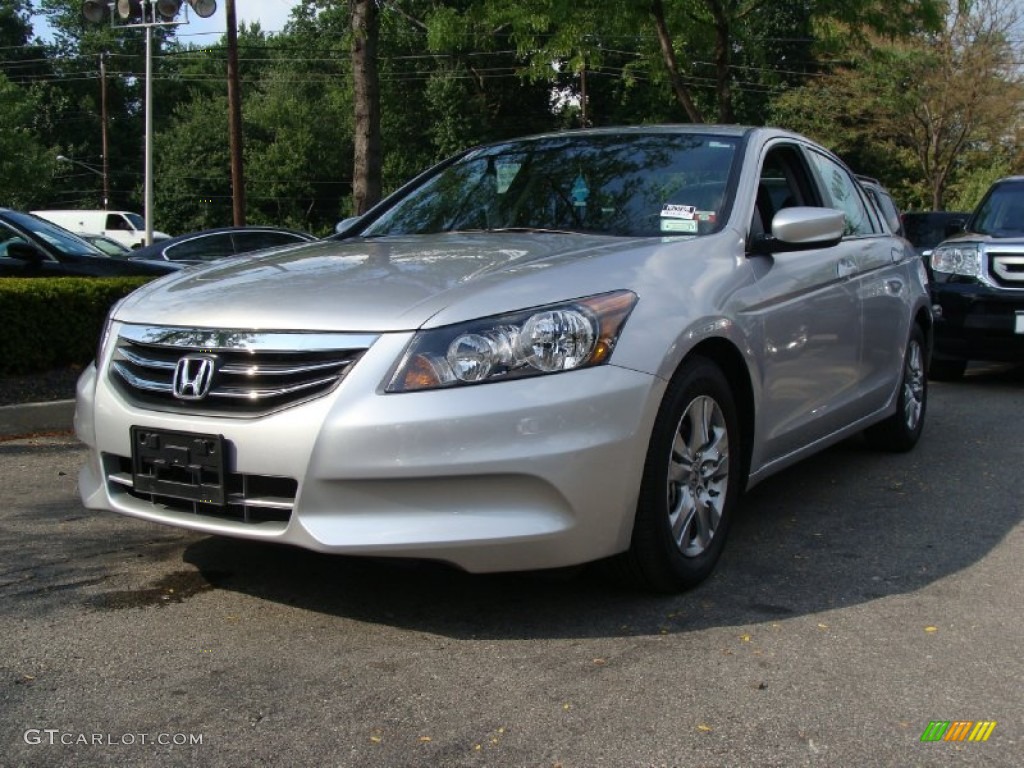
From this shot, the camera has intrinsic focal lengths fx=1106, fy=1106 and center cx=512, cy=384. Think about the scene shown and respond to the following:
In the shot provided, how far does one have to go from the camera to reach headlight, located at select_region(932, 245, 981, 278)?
30.2 feet

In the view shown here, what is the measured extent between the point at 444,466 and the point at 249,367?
66 cm

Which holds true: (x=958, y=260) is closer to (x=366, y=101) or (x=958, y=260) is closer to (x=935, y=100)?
(x=366, y=101)

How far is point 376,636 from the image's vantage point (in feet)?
11.0

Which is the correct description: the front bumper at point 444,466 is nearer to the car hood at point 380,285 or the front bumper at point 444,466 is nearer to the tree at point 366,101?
the car hood at point 380,285

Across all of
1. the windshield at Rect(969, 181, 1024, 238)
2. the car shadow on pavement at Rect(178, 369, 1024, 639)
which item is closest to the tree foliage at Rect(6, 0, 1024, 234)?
the windshield at Rect(969, 181, 1024, 238)

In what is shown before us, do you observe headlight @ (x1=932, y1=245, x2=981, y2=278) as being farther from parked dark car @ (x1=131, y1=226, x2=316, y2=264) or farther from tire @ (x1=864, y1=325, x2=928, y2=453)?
parked dark car @ (x1=131, y1=226, x2=316, y2=264)

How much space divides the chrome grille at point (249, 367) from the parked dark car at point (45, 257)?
249 inches

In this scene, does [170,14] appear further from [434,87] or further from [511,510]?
[434,87]

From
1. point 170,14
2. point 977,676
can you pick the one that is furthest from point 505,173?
point 170,14

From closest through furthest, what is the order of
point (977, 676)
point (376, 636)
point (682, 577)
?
point (977, 676), point (376, 636), point (682, 577)

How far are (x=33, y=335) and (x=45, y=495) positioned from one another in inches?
110

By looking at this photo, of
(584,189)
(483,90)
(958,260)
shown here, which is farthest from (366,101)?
(483,90)

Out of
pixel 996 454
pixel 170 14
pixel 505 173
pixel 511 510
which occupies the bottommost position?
pixel 996 454

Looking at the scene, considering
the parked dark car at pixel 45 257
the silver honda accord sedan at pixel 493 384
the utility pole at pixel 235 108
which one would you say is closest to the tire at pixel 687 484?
the silver honda accord sedan at pixel 493 384
